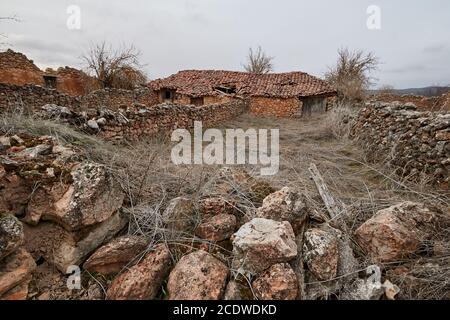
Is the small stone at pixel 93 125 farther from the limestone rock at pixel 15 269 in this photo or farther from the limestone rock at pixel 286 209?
the limestone rock at pixel 286 209

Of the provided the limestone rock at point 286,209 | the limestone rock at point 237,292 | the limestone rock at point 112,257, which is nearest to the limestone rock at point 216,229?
the limestone rock at point 286,209

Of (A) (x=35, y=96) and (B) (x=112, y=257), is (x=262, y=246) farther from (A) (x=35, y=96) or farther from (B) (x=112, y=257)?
(A) (x=35, y=96)

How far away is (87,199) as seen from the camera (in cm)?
210

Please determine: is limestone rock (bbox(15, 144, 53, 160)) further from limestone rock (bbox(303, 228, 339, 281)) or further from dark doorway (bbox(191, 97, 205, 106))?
dark doorway (bbox(191, 97, 205, 106))

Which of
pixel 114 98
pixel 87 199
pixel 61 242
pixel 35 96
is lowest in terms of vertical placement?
pixel 61 242

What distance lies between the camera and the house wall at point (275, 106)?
47.8 ft

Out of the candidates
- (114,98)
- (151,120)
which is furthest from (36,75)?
(151,120)

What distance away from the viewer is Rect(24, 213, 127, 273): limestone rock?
2018 mm

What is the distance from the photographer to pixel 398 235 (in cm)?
207

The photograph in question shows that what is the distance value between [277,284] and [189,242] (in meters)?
0.86

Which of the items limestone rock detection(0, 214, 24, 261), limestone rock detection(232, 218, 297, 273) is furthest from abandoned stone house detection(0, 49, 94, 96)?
limestone rock detection(232, 218, 297, 273)

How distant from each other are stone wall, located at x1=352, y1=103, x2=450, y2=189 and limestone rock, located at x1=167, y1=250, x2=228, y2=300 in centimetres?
342
